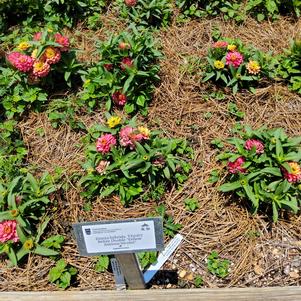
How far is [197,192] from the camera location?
9.03ft

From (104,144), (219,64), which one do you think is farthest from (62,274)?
(219,64)

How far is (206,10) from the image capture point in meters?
3.74

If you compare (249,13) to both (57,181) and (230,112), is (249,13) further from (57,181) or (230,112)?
(57,181)

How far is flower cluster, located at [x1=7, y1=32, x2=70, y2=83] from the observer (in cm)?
299

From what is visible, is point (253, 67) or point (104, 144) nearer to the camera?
point (104, 144)

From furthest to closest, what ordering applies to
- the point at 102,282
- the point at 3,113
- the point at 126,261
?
the point at 3,113
the point at 102,282
the point at 126,261

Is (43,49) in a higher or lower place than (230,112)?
higher

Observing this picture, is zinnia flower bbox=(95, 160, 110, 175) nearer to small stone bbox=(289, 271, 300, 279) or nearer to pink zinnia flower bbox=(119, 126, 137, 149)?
pink zinnia flower bbox=(119, 126, 137, 149)

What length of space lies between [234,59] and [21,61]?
151 cm

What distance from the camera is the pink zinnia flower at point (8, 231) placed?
7.81ft

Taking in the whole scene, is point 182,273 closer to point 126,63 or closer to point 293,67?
point 126,63

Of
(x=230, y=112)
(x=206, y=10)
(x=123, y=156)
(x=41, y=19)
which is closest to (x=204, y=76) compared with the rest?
(x=230, y=112)

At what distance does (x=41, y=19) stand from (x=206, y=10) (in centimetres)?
147

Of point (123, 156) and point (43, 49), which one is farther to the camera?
point (43, 49)
